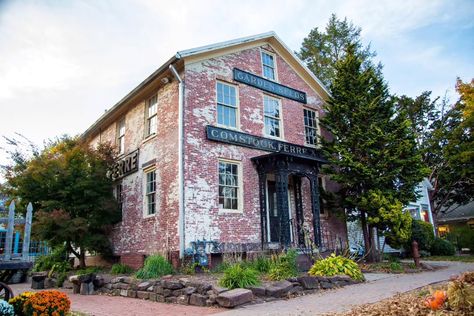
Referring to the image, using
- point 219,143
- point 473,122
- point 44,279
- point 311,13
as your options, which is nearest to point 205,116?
point 219,143

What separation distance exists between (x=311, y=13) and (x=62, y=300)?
8.81 meters

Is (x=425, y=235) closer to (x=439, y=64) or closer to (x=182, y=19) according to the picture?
(x=439, y=64)

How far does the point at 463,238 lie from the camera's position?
2077cm

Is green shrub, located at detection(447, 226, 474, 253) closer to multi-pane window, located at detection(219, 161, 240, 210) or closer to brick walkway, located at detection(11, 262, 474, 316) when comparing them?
brick walkway, located at detection(11, 262, 474, 316)

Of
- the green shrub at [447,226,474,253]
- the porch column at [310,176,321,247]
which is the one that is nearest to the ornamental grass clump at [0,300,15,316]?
the porch column at [310,176,321,247]

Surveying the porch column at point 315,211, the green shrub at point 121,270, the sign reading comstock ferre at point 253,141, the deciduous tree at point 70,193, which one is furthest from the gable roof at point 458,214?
the deciduous tree at point 70,193

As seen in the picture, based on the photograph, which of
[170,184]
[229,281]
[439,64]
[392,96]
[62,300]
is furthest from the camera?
[392,96]

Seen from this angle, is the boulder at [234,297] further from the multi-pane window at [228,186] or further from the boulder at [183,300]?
the multi-pane window at [228,186]

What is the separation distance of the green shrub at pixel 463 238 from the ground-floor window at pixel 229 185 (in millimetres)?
15763

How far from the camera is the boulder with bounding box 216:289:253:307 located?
262 inches

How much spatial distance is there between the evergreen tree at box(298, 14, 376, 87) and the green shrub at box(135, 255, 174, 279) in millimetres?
22116

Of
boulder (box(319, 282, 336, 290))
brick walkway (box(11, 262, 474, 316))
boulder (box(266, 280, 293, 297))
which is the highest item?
boulder (box(266, 280, 293, 297))

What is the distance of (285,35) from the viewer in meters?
15.9

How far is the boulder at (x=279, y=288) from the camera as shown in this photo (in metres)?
7.32
